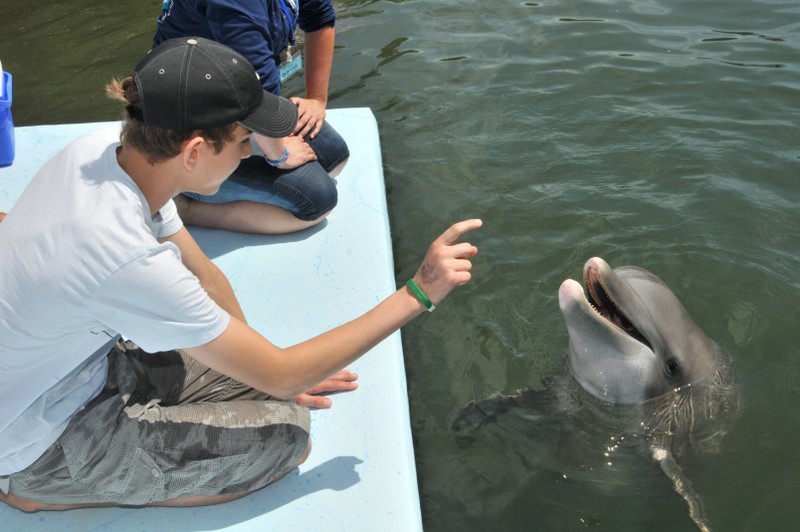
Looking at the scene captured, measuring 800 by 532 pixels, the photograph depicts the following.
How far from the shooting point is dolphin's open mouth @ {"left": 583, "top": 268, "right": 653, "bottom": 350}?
140 inches

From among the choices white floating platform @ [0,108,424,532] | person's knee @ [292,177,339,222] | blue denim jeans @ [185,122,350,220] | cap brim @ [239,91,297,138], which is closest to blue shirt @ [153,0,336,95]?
blue denim jeans @ [185,122,350,220]

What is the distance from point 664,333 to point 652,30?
16.0ft

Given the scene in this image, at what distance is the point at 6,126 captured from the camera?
15.3ft

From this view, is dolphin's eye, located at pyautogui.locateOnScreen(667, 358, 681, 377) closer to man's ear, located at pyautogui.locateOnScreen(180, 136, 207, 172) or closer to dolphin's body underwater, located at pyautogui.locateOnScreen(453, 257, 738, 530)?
dolphin's body underwater, located at pyautogui.locateOnScreen(453, 257, 738, 530)

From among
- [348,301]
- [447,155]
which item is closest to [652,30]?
[447,155]

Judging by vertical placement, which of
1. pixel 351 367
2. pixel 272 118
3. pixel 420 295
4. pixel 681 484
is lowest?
pixel 681 484

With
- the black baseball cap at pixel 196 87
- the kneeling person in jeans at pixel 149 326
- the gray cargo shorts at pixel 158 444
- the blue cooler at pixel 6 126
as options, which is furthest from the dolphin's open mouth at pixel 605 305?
the blue cooler at pixel 6 126

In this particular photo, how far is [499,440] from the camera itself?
3865 mm

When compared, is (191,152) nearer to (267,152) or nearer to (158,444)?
(158,444)

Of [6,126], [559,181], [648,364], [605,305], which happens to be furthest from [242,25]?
[559,181]

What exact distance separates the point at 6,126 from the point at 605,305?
11.7 ft

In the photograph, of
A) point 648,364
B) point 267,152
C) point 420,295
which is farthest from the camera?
point 267,152

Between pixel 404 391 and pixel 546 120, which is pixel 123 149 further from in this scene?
pixel 546 120

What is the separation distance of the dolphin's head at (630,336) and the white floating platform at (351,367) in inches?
34.1
